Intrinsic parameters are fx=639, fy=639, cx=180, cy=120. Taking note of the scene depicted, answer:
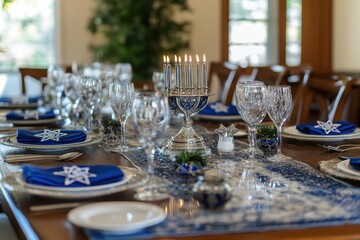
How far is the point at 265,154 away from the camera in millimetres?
1855

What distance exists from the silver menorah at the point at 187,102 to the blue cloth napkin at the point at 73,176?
0.47 m

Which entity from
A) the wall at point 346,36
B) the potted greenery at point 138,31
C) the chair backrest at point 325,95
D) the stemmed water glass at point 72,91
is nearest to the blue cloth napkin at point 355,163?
the chair backrest at point 325,95

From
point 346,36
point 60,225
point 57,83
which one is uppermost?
point 346,36

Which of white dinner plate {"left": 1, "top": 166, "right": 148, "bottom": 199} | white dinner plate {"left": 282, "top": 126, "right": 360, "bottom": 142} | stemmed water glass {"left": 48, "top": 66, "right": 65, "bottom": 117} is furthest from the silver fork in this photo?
stemmed water glass {"left": 48, "top": 66, "right": 65, "bottom": 117}

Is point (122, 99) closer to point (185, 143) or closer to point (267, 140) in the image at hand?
point (185, 143)

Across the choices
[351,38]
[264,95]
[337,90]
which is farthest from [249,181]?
[351,38]

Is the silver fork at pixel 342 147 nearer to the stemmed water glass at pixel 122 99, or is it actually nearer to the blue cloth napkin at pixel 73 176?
the stemmed water glass at pixel 122 99

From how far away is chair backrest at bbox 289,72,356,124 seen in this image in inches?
99.5

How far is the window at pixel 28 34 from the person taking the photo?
592cm

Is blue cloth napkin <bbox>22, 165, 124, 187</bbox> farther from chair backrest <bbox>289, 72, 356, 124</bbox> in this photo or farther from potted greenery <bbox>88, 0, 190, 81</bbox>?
potted greenery <bbox>88, 0, 190, 81</bbox>

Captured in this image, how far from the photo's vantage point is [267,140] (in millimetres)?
1889

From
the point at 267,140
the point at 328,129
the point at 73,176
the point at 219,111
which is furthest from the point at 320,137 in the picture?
the point at 73,176

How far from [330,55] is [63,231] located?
6361 mm

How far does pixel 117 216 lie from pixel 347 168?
0.64m
